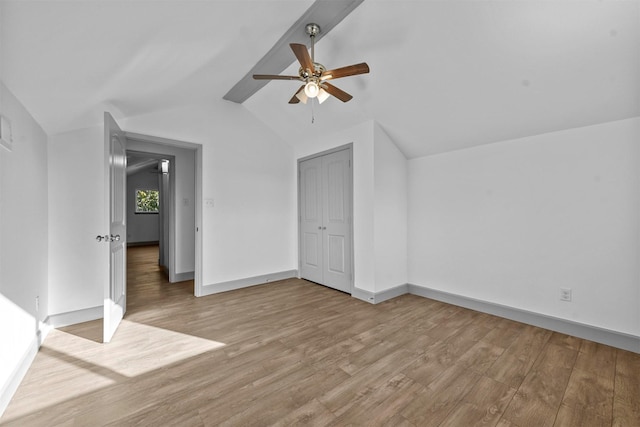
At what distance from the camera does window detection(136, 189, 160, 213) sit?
31.8 feet

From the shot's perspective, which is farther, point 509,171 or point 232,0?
point 509,171

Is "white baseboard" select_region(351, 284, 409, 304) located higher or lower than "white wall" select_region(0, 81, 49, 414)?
lower

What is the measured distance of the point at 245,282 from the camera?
4094 millimetres

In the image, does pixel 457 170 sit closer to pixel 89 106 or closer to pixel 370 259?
pixel 370 259

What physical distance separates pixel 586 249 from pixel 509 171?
38.5 inches

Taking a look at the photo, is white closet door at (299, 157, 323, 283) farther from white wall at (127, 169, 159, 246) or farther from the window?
the window

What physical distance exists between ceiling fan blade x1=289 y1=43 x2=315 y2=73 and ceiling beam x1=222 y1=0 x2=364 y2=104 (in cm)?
49

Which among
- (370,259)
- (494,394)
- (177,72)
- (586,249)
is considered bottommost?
(494,394)

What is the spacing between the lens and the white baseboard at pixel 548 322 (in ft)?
7.29

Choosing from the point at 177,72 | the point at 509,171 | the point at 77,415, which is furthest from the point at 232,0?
the point at 509,171

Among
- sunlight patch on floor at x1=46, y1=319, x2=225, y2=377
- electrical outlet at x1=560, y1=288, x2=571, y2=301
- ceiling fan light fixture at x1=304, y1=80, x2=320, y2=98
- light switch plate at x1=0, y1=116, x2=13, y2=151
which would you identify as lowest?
sunlight patch on floor at x1=46, y1=319, x2=225, y2=377

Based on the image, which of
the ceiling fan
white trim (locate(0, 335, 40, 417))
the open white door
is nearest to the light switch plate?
the open white door

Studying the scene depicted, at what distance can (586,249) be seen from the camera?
2.43 m

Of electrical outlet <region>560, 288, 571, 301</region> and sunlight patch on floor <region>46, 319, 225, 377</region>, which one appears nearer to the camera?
sunlight patch on floor <region>46, 319, 225, 377</region>
